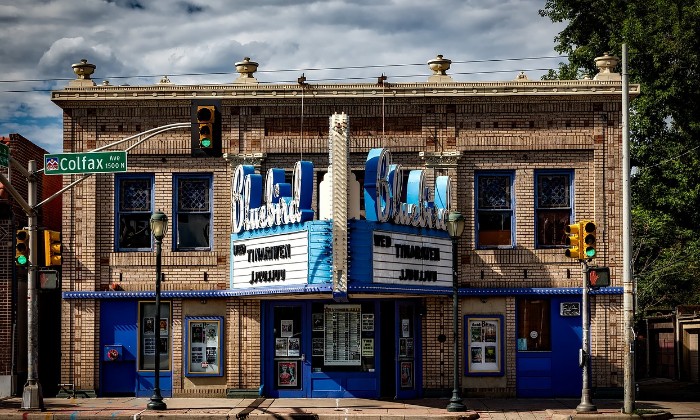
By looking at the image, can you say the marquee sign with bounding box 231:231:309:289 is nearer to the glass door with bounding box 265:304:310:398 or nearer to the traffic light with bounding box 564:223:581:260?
the glass door with bounding box 265:304:310:398

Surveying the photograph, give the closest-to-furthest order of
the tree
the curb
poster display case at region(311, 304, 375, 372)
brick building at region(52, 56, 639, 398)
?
the curb
poster display case at region(311, 304, 375, 372)
brick building at region(52, 56, 639, 398)
the tree

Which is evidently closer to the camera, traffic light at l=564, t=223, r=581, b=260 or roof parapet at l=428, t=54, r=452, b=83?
traffic light at l=564, t=223, r=581, b=260

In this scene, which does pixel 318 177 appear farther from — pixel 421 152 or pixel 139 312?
pixel 139 312

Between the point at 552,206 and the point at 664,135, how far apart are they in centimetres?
1448

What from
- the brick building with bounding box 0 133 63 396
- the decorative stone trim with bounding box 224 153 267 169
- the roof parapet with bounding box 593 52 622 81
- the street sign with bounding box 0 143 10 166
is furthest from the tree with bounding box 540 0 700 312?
the street sign with bounding box 0 143 10 166

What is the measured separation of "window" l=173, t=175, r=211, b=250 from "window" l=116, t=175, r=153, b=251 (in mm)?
822

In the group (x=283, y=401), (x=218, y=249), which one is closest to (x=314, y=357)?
(x=283, y=401)

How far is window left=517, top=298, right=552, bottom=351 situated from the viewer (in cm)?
2725

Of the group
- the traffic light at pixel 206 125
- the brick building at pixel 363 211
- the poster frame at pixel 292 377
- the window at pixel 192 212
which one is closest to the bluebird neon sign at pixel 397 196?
the brick building at pixel 363 211

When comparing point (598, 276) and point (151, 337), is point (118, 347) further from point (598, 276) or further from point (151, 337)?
point (598, 276)

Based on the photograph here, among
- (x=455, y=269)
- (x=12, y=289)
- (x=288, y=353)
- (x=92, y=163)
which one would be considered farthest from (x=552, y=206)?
(x=12, y=289)

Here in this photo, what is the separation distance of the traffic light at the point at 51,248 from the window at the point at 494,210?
11.3 metres

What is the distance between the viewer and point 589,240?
76.4 ft

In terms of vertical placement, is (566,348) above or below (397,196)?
below
